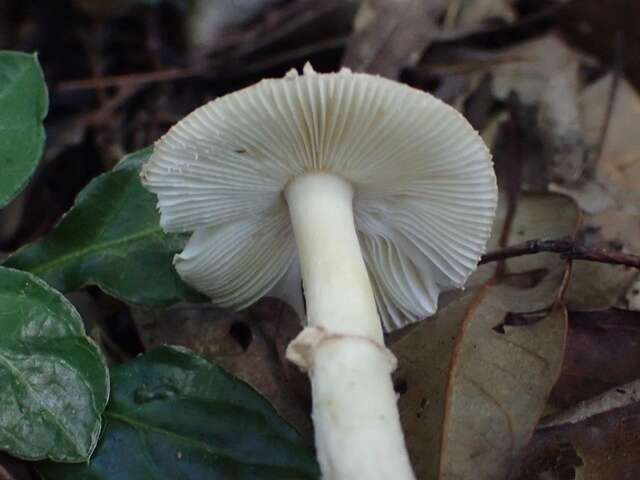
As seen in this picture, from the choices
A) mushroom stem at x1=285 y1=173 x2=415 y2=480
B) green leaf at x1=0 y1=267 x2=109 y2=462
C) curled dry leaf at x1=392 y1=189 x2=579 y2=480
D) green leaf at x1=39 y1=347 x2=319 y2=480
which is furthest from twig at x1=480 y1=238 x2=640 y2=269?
green leaf at x1=0 y1=267 x2=109 y2=462

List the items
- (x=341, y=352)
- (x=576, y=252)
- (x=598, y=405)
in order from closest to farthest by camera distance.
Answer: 1. (x=341, y=352)
2. (x=598, y=405)
3. (x=576, y=252)

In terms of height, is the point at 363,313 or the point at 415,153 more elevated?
the point at 415,153

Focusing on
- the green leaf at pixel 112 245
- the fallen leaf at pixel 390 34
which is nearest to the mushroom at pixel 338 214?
the green leaf at pixel 112 245

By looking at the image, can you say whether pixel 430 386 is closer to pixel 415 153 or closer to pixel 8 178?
pixel 415 153

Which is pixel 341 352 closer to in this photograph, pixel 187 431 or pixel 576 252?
pixel 187 431

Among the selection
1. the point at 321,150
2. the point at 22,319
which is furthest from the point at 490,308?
the point at 22,319

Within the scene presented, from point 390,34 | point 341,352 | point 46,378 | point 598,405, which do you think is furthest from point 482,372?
point 390,34

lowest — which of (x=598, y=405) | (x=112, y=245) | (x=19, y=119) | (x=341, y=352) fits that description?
(x=598, y=405)
